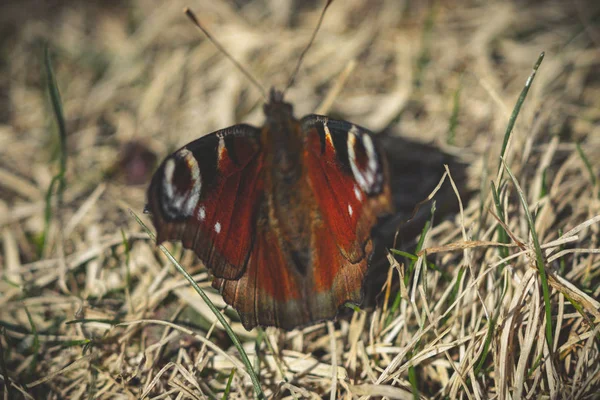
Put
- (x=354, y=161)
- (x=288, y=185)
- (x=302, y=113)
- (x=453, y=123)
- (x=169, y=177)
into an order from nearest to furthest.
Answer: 1. (x=169, y=177)
2. (x=354, y=161)
3. (x=288, y=185)
4. (x=453, y=123)
5. (x=302, y=113)

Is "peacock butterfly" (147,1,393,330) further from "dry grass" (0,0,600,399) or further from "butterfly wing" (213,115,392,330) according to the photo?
"dry grass" (0,0,600,399)

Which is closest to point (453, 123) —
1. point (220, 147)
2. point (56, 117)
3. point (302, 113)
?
point (302, 113)

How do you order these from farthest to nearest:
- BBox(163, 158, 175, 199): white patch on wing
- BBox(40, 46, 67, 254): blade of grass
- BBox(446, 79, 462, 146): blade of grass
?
BBox(446, 79, 462, 146): blade of grass, BBox(40, 46, 67, 254): blade of grass, BBox(163, 158, 175, 199): white patch on wing

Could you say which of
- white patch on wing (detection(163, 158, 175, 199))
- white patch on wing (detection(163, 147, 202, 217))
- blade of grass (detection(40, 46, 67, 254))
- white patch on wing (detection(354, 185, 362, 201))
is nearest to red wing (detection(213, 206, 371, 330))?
white patch on wing (detection(354, 185, 362, 201))

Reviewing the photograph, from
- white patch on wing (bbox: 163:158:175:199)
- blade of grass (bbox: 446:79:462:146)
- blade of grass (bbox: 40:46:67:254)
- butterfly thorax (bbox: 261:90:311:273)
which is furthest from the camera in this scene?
blade of grass (bbox: 446:79:462:146)

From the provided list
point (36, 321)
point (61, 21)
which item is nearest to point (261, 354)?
point (36, 321)

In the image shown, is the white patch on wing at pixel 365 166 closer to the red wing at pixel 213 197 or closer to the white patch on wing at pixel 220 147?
the red wing at pixel 213 197

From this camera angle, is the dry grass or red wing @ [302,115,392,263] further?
the dry grass

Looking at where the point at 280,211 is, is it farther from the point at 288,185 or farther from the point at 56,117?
the point at 56,117
